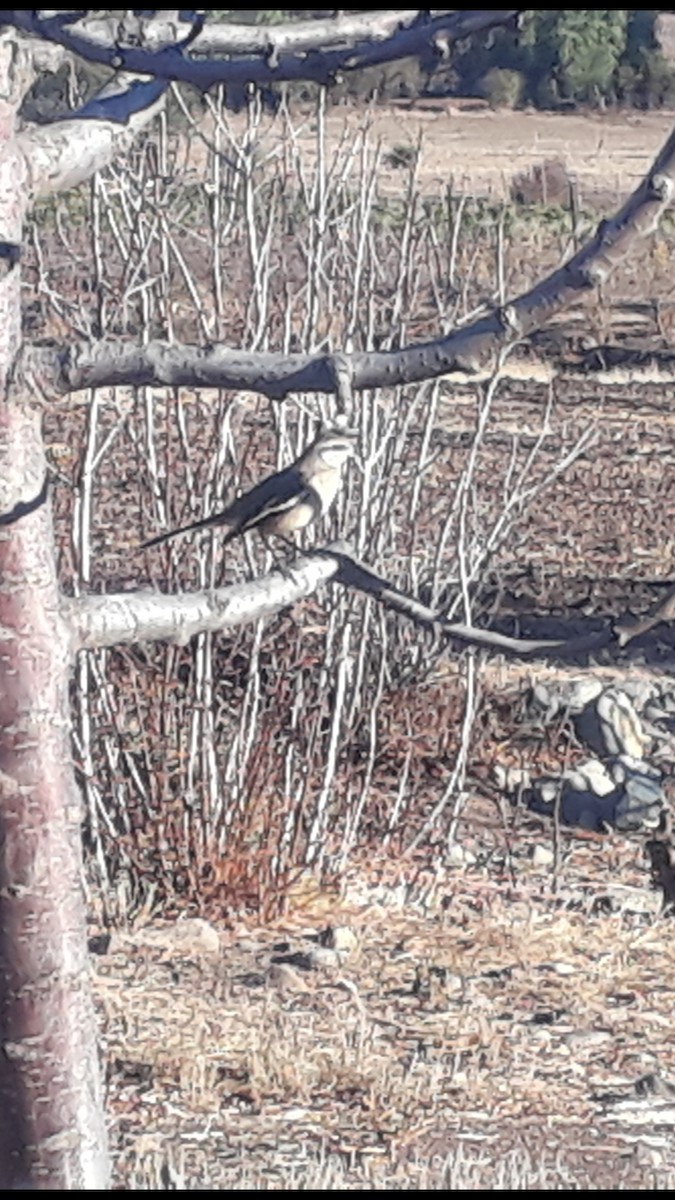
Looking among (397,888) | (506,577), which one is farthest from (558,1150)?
(506,577)

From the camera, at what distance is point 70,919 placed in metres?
2.93

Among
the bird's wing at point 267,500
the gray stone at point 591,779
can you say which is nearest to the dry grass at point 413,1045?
the gray stone at point 591,779

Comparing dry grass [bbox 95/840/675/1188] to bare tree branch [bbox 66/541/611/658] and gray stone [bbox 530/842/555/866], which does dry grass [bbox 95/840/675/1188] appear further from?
bare tree branch [bbox 66/541/611/658]

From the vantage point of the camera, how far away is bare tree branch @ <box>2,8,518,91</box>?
117 inches

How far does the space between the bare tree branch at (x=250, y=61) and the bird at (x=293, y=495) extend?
783mm

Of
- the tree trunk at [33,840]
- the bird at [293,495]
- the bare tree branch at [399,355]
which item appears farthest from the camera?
the bird at [293,495]

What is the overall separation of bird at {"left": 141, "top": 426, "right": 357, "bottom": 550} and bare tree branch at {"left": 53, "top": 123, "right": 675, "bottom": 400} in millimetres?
769

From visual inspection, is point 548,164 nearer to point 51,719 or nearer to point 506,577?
point 506,577

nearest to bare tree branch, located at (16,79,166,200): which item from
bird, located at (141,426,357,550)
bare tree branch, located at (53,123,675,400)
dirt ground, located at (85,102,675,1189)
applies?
bare tree branch, located at (53,123,675,400)

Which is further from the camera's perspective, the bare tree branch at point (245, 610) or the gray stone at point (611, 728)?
the gray stone at point (611, 728)

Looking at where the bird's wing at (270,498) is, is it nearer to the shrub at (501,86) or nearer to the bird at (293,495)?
the bird at (293,495)

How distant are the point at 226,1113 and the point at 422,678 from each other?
88.6 inches

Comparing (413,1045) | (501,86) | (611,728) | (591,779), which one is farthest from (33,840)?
(501,86)

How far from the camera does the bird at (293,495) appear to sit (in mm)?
3959
